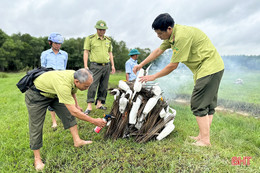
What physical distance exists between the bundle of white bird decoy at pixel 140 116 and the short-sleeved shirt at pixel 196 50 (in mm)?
779

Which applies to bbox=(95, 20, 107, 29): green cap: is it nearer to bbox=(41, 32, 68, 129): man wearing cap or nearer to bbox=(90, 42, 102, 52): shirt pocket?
bbox=(90, 42, 102, 52): shirt pocket

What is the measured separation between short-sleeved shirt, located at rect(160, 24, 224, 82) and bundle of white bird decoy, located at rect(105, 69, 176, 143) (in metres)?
0.78

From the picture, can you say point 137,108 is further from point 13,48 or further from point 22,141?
point 13,48

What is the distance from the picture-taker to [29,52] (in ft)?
145

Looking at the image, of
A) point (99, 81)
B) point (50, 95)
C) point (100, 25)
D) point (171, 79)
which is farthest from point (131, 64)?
point (171, 79)

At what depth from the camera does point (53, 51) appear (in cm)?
373

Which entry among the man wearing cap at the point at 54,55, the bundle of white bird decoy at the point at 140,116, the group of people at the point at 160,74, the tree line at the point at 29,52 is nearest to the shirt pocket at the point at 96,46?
the man wearing cap at the point at 54,55

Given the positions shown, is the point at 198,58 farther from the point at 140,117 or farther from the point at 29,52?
the point at 29,52

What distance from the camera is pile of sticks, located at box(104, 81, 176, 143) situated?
2979 mm

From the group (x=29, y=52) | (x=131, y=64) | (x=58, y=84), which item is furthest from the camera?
(x=29, y=52)

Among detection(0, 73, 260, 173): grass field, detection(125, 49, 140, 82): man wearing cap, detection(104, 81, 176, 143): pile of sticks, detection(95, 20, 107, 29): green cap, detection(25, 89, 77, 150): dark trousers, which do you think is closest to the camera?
detection(0, 73, 260, 173): grass field

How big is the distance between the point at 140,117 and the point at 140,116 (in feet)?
0.06

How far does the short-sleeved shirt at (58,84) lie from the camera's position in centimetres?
221

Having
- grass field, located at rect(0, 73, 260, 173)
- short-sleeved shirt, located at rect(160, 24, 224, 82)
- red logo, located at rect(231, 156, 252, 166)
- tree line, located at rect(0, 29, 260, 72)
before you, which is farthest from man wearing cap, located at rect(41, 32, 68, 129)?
tree line, located at rect(0, 29, 260, 72)
